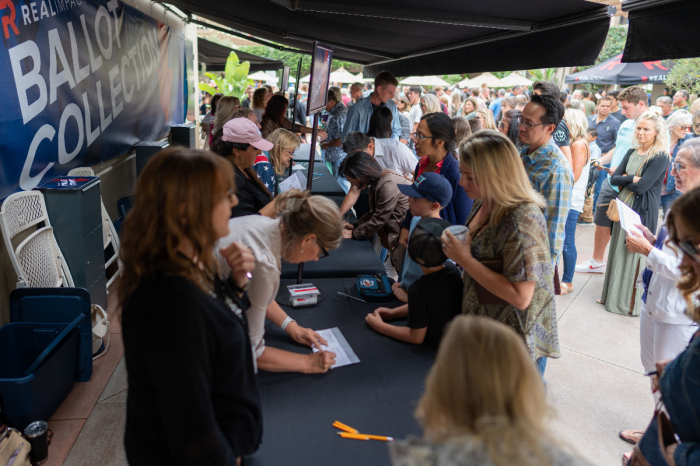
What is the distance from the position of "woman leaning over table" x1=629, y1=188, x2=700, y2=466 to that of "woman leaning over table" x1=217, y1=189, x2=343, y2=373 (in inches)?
40.5

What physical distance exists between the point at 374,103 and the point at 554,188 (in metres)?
3.31

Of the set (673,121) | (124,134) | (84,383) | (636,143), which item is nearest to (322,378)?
(84,383)

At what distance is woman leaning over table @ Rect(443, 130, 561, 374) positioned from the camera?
1.70 m

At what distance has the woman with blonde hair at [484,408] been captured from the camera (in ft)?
2.59

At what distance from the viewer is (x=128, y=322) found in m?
1.02

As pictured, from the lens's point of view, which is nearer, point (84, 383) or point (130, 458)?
point (130, 458)

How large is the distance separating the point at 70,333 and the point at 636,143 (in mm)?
4460

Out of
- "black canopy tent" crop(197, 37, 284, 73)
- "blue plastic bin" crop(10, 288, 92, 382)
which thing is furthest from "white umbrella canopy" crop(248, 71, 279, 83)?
"blue plastic bin" crop(10, 288, 92, 382)

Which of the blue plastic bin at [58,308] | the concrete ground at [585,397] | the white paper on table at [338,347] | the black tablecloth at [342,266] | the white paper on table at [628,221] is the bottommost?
the concrete ground at [585,397]

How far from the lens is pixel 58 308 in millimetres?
2732

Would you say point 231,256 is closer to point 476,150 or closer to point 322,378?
point 322,378

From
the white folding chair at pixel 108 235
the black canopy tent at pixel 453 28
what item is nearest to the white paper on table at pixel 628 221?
the black canopy tent at pixel 453 28

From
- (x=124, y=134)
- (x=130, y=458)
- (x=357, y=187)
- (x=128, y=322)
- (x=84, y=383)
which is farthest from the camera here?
(x=124, y=134)

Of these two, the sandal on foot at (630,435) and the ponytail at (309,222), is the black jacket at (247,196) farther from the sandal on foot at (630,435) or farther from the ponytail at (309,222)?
the sandal on foot at (630,435)
